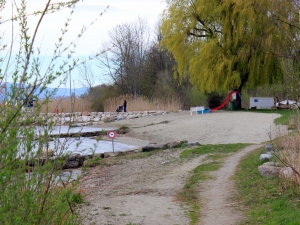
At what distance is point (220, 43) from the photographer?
33.4 m

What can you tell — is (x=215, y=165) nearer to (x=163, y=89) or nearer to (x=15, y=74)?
(x=15, y=74)

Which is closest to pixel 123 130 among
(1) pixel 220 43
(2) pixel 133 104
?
(1) pixel 220 43

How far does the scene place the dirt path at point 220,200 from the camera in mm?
7395

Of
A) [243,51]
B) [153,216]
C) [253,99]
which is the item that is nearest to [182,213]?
[153,216]

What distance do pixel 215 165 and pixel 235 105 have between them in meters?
22.5

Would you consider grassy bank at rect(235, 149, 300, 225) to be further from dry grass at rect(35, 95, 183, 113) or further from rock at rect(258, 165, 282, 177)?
dry grass at rect(35, 95, 183, 113)

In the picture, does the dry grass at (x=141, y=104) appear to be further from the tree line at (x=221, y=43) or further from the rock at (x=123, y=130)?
the rock at (x=123, y=130)

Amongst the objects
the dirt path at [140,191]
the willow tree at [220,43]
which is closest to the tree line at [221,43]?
the willow tree at [220,43]

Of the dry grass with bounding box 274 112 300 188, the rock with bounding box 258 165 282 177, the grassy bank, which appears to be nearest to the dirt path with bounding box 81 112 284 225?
the grassy bank

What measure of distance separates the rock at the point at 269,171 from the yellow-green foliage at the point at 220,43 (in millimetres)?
21567

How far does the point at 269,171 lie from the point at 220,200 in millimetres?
1459

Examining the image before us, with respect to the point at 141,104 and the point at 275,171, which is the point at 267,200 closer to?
the point at 275,171

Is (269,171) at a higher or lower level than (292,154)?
lower

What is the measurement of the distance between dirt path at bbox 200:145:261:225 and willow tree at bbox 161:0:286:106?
2072 centimetres
